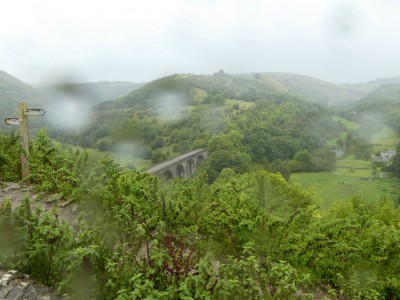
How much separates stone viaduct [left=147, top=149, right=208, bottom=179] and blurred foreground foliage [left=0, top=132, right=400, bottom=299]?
34380 mm

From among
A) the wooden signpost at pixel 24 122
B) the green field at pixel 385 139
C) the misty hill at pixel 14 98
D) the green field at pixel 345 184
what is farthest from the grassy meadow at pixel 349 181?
the wooden signpost at pixel 24 122

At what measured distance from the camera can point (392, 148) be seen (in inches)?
3659

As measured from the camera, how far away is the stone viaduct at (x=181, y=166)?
49.0 m

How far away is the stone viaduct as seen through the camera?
161ft

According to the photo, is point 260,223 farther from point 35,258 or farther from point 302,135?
point 302,135

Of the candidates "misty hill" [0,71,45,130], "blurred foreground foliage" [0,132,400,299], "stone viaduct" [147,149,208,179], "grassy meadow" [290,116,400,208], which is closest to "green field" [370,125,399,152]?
"grassy meadow" [290,116,400,208]

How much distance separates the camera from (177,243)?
19.3 feet

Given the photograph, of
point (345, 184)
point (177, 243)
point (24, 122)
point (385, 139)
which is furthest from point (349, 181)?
point (177, 243)

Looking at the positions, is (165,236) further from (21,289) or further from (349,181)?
(349,181)

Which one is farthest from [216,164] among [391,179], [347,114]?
[347,114]

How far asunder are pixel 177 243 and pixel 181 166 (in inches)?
2140

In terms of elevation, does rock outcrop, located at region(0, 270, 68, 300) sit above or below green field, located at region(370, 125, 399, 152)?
above

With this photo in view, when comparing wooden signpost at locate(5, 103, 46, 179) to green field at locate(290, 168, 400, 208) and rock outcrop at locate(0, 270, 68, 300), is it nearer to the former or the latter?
rock outcrop at locate(0, 270, 68, 300)

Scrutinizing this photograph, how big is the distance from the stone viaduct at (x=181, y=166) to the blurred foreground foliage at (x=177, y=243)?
34380 millimetres
